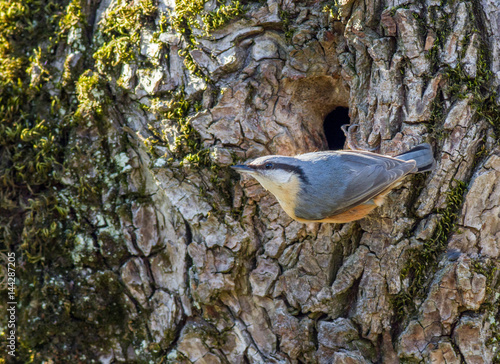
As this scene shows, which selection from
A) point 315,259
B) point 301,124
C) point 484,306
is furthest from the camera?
point 301,124

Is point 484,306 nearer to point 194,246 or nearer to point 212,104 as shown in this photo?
point 194,246

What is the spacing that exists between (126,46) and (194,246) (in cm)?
127

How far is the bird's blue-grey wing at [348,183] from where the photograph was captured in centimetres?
222

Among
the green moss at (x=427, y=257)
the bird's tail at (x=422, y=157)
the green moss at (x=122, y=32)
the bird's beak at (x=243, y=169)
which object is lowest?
the green moss at (x=427, y=257)

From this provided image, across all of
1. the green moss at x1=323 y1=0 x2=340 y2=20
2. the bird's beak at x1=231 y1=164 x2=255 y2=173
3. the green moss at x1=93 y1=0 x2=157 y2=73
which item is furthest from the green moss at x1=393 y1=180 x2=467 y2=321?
the green moss at x1=93 y1=0 x2=157 y2=73

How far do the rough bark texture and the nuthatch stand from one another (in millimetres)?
106

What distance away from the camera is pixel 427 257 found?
7.27 feet

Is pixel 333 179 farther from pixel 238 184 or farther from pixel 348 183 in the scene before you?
pixel 238 184

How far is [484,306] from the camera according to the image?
2.14 m

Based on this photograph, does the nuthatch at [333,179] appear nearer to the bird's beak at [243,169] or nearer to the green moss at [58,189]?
the bird's beak at [243,169]

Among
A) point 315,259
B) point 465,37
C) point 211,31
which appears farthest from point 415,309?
point 211,31

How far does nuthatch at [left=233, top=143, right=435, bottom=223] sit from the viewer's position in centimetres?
220

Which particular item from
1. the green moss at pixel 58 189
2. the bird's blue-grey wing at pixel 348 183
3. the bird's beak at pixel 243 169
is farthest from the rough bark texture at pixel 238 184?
the bird's beak at pixel 243 169

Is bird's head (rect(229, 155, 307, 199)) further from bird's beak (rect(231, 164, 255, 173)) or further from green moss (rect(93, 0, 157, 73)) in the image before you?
green moss (rect(93, 0, 157, 73))
